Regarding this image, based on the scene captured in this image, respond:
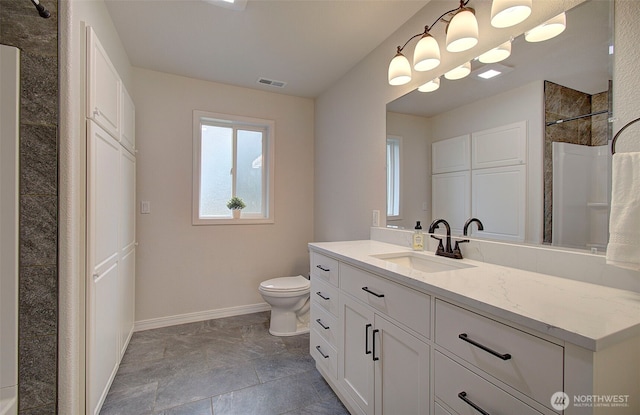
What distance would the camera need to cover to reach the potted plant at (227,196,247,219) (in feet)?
9.82

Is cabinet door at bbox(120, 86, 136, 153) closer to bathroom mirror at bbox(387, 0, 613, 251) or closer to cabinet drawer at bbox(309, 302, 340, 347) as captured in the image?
cabinet drawer at bbox(309, 302, 340, 347)

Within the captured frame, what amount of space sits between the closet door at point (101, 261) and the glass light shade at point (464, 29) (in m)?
1.83

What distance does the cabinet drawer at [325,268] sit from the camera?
1.66m

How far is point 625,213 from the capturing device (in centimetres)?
88

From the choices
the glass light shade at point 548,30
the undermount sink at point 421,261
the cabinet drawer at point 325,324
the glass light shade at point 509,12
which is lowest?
the cabinet drawer at point 325,324

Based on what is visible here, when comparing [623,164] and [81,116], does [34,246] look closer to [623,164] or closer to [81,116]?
[81,116]

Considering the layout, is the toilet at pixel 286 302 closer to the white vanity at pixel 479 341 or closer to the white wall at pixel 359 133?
the white wall at pixel 359 133

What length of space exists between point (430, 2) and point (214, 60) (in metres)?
1.77

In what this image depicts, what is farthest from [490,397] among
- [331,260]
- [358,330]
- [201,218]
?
[201,218]

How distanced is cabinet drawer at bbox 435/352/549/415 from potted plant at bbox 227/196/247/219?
2.46 m

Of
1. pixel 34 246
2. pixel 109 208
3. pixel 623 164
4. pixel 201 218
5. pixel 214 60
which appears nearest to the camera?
pixel 623 164

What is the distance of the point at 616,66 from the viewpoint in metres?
1.00

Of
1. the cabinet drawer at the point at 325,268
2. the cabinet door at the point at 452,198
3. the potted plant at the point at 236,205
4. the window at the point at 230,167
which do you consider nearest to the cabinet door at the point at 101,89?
the window at the point at 230,167

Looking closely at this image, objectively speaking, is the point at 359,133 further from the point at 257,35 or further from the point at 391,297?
the point at 391,297
